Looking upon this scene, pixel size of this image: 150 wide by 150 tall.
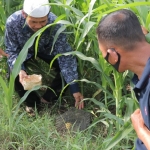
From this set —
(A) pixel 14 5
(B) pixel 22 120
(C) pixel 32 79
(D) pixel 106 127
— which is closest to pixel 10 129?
(B) pixel 22 120

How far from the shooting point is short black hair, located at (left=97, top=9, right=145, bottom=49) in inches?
55.8

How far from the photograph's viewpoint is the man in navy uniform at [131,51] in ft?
4.46

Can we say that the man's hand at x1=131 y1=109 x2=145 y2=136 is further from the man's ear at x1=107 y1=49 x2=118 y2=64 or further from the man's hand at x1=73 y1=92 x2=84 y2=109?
the man's hand at x1=73 y1=92 x2=84 y2=109

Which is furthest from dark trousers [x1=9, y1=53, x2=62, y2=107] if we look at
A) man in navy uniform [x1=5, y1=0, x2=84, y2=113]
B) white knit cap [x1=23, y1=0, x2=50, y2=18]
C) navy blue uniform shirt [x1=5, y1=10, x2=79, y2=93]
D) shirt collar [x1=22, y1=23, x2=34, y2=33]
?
white knit cap [x1=23, y1=0, x2=50, y2=18]

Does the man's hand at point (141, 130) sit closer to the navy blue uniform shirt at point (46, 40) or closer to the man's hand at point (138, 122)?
the man's hand at point (138, 122)

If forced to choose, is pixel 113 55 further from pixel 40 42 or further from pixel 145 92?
pixel 40 42

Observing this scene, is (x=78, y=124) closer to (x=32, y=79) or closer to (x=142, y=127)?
(x=32, y=79)

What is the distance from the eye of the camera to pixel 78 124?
2.43 meters

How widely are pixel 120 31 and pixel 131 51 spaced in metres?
0.10

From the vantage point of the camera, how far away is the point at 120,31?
1439 mm

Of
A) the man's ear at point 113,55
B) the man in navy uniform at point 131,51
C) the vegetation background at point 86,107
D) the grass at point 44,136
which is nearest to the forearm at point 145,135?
the man in navy uniform at point 131,51

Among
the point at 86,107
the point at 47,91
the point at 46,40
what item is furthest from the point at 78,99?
the point at 46,40

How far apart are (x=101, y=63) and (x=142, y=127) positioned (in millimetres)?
745

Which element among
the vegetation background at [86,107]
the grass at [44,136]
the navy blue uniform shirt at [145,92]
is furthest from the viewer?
the grass at [44,136]
